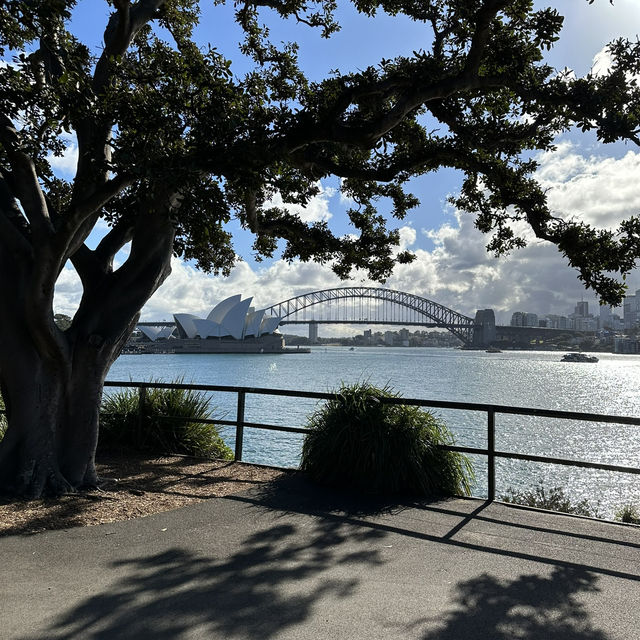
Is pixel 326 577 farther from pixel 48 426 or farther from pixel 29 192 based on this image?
pixel 29 192

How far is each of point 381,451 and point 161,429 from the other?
419 centimetres

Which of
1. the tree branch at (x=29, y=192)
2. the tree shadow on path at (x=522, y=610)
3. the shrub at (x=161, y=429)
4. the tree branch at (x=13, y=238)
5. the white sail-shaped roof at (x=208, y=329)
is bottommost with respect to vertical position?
the tree shadow on path at (x=522, y=610)

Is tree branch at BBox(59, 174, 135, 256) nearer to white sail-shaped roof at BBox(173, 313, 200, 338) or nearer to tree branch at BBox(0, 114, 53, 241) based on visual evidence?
tree branch at BBox(0, 114, 53, 241)

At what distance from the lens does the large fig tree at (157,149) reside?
6129mm

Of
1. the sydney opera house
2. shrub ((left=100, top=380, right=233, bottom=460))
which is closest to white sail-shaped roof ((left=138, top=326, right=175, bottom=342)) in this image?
the sydney opera house

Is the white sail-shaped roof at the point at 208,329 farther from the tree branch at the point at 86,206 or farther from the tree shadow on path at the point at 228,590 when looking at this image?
the tree shadow on path at the point at 228,590

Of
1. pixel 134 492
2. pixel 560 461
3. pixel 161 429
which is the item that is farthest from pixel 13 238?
pixel 560 461

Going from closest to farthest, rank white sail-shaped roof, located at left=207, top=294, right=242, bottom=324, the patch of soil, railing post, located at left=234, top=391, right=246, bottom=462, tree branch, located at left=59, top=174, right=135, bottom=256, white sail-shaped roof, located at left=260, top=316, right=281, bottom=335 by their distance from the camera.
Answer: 1. the patch of soil
2. tree branch, located at left=59, top=174, right=135, bottom=256
3. railing post, located at left=234, top=391, right=246, bottom=462
4. white sail-shaped roof, located at left=207, top=294, right=242, bottom=324
5. white sail-shaped roof, located at left=260, top=316, right=281, bottom=335

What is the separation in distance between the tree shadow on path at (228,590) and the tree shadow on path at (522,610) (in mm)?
751

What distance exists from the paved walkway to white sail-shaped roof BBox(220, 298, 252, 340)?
97353 millimetres

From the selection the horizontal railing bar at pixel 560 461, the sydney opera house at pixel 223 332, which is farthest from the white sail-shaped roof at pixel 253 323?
the horizontal railing bar at pixel 560 461

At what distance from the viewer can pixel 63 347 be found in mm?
6695

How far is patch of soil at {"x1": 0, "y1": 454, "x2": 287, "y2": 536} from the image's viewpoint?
550cm

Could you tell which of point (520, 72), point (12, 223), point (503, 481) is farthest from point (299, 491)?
point (503, 481)
